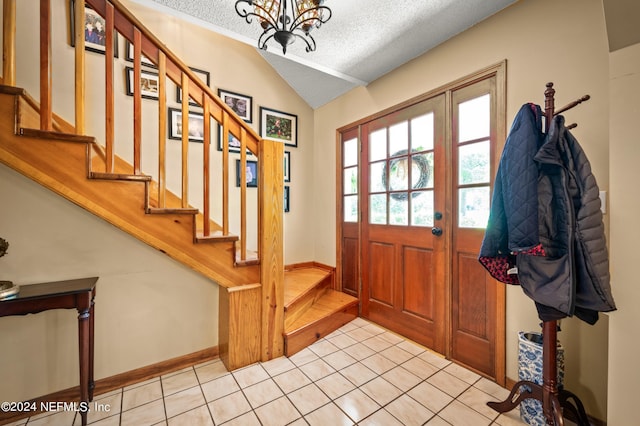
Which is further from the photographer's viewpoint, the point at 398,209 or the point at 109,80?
the point at 398,209

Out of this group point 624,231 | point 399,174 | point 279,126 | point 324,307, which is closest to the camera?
point 624,231

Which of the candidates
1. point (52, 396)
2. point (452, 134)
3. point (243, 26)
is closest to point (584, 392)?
point (452, 134)

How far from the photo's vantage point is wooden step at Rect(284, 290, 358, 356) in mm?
2188

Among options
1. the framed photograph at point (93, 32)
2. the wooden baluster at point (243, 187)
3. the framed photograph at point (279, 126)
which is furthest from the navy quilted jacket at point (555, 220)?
the framed photograph at point (93, 32)

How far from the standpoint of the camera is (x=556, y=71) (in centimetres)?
157

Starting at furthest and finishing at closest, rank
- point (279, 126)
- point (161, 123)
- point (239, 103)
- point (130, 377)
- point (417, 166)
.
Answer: point (279, 126) < point (239, 103) < point (417, 166) < point (130, 377) < point (161, 123)

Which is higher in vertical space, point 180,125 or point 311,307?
point 180,125

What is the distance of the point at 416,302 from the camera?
235 cm

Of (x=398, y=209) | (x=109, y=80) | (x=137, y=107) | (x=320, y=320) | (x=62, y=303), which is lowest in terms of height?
(x=320, y=320)

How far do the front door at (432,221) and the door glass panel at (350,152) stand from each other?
0.02 metres

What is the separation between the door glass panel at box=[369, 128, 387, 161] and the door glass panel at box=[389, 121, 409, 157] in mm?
73

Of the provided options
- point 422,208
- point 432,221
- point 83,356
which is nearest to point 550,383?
point 432,221

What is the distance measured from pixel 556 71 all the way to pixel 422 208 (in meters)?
1.22

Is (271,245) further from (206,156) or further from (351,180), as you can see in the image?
(351,180)
